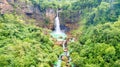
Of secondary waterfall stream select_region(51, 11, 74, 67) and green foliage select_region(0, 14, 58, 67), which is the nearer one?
green foliage select_region(0, 14, 58, 67)

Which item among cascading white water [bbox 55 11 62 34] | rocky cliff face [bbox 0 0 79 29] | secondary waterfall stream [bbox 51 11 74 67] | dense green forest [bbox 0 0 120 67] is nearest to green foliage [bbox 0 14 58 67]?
dense green forest [bbox 0 0 120 67]

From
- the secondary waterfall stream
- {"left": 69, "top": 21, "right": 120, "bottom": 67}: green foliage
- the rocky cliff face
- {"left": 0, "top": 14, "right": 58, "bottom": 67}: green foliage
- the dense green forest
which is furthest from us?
the rocky cliff face

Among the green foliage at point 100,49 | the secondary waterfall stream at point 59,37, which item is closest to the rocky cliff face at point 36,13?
the secondary waterfall stream at point 59,37

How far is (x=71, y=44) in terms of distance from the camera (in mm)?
43156

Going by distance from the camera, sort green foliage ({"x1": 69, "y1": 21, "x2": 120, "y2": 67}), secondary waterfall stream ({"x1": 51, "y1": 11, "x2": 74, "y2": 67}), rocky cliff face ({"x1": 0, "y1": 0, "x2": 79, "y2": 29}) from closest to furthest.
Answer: green foliage ({"x1": 69, "y1": 21, "x2": 120, "y2": 67})
secondary waterfall stream ({"x1": 51, "y1": 11, "x2": 74, "y2": 67})
rocky cliff face ({"x1": 0, "y1": 0, "x2": 79, "y2": 29})

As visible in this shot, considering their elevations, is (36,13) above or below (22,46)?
below

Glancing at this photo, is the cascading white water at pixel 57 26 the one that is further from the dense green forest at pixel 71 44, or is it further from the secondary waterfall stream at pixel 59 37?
the dense green forest at pixel 71 44

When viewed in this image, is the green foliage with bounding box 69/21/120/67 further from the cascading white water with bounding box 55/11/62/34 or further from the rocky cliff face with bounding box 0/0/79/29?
the rocky cliff face with bounding box 0/0/79/29

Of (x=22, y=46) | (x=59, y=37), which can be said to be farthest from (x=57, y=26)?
(x=22, y=46)

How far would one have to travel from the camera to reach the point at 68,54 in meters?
43.4

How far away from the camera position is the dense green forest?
116 ft

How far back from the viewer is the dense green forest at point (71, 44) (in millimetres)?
35500

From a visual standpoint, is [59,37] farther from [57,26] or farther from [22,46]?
[22,46]

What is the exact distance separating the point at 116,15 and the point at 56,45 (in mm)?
13695
